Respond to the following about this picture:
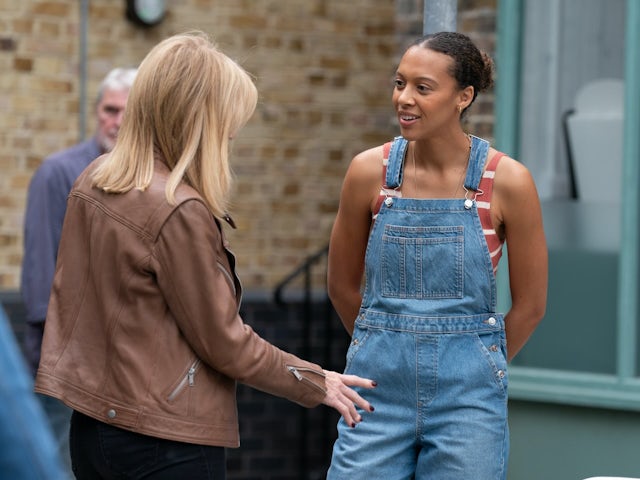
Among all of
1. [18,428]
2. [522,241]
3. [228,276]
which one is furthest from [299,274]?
[18,428]

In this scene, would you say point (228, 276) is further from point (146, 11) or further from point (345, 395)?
point (146, 11)

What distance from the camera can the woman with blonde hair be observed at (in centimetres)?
304

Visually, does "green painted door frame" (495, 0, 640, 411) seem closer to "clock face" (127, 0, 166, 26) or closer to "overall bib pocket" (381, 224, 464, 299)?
"overall bib pocket" (381, 224, 464, 299)

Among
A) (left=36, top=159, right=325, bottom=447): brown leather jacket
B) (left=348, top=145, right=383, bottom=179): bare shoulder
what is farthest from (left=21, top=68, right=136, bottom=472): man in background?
(left=36, top=159, right=325, bottom=447): brown leather jacket

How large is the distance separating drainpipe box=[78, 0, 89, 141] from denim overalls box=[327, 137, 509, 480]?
4.16 meters

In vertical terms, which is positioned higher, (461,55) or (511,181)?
(461,55)

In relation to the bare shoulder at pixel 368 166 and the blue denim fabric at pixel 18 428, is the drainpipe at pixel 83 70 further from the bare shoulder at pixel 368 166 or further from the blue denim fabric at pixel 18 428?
the blue denim fabric at pixel 18 428

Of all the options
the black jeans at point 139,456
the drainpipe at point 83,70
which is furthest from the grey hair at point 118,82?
the black jeans at point 139,456

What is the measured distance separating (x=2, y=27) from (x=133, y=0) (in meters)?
0.73

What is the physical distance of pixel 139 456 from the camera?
3.08m

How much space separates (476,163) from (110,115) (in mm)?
2214

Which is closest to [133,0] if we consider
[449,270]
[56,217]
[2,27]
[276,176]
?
[2,27]

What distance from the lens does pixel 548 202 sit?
617cm

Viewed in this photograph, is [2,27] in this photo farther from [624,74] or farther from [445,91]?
[445,91]
